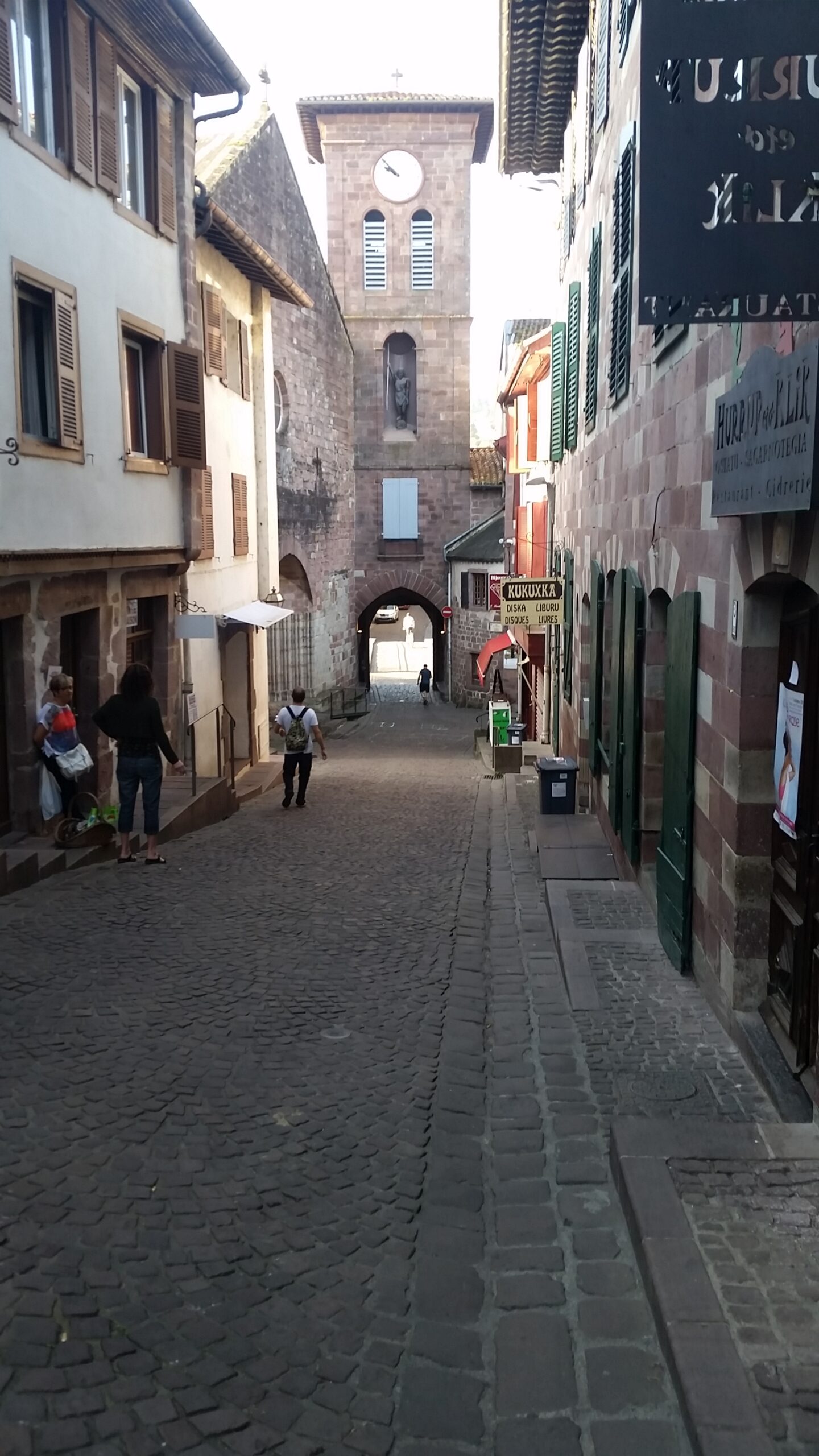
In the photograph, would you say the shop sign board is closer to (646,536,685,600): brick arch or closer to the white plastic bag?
the white plastic bag

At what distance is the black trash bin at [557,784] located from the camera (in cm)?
1193

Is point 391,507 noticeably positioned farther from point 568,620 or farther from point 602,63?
point 602,63

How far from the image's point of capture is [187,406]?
14367mm

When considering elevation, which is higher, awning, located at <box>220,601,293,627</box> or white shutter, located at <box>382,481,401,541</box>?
white shutter, located at <box>382,481,401,541</box>

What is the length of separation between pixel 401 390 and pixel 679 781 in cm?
3565

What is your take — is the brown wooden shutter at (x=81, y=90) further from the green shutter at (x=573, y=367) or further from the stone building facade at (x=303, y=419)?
the stone building facade at (x=303, y=419)

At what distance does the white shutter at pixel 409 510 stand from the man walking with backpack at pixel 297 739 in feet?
86.1

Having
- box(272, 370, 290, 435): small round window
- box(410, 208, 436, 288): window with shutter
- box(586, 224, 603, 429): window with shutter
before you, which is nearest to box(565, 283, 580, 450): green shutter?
box(586, 224, 603, 429): window with shutter

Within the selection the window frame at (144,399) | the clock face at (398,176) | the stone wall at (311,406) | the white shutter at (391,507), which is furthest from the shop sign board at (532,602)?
the clock face at (398,176)

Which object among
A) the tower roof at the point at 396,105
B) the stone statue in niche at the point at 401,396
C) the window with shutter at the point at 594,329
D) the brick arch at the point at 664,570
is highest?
the tower roof at the point at 396,105

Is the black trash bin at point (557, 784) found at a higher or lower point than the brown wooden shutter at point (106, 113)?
lower

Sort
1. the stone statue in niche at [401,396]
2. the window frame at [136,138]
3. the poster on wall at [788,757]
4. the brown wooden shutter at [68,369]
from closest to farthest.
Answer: the poster on wall at [788,757] → the brown wooden shutter at [68,369] → the window frame at [136,138] → the stone statue in niche at [401,396]

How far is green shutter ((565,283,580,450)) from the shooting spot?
1387 cm

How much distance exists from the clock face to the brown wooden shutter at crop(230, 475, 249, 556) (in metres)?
23.5
